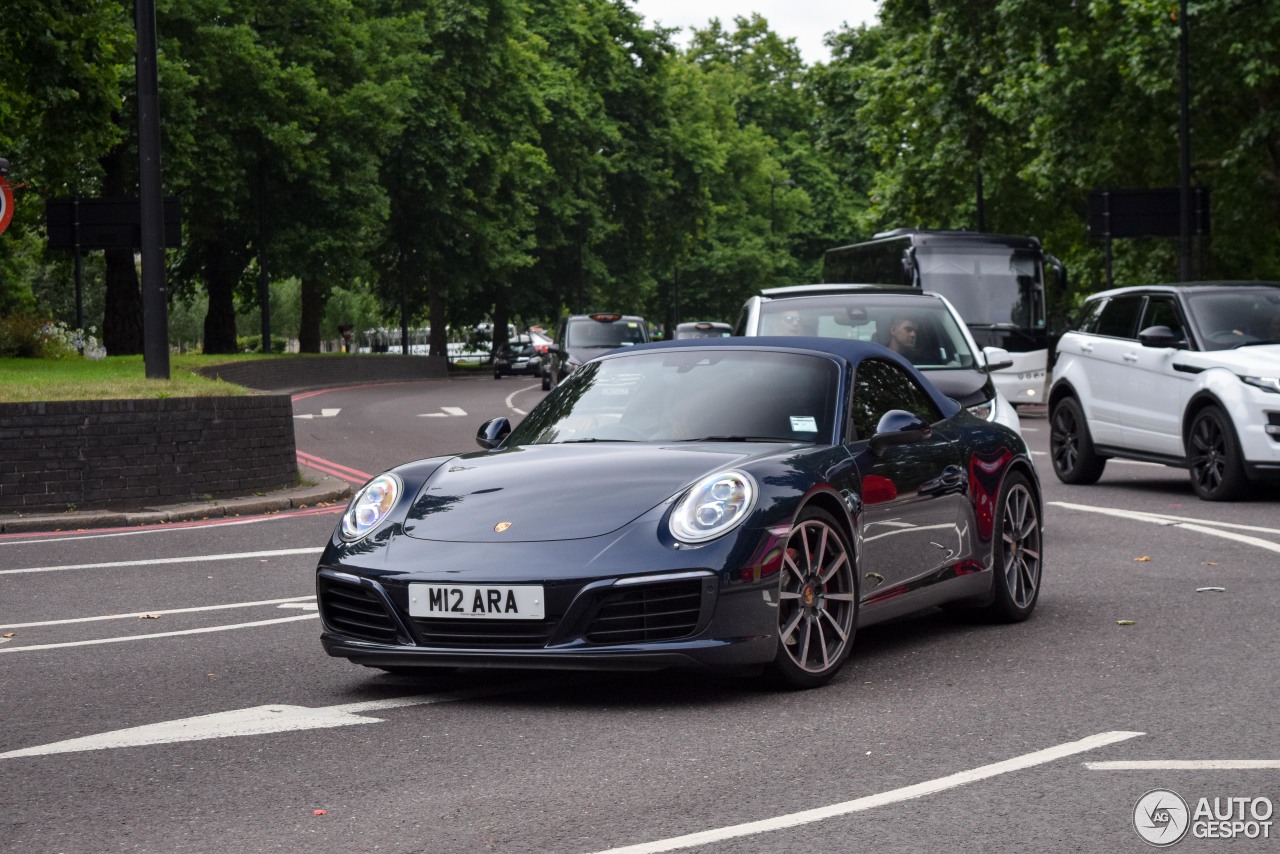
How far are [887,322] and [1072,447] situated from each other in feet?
16.6

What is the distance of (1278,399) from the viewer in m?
14.9

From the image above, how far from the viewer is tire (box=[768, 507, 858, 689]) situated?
7008 mm

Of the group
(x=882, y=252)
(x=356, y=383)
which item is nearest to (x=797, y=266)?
(x=356, y=383)

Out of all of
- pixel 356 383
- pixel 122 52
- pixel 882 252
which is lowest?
pixel 356 383

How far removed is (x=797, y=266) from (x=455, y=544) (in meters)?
91.0

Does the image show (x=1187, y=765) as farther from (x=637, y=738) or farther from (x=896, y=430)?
(x=896, y=430)

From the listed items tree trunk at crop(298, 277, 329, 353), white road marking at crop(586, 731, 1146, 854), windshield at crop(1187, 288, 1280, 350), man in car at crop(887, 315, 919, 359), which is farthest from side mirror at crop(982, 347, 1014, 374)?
tree trunk at crop(298, 277, 329, 353)

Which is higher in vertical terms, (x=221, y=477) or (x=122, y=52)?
(x=122, y=52)

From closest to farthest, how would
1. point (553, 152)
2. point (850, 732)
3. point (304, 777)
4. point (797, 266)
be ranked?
point (304, 777), point (850, 732), point (553, 152), point (797, 266)

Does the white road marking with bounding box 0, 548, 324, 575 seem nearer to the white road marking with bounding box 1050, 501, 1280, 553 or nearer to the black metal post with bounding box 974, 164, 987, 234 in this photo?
the white road marking with bounding box 1050, 501, 1280, 553

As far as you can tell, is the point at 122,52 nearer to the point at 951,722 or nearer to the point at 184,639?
the point at 184,639

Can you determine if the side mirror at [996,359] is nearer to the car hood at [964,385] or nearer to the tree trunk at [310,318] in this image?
the car hood at [964,385]

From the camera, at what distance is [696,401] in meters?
7.98

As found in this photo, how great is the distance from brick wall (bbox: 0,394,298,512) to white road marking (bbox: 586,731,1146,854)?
11.2 metres
